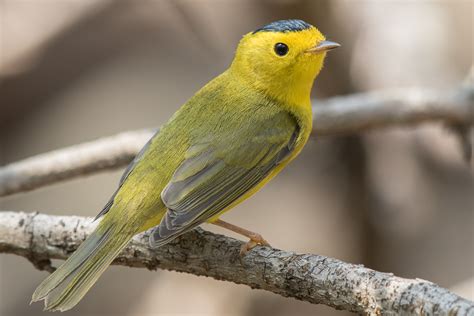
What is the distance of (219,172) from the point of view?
12.4 feet

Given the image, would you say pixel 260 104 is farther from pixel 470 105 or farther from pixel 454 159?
pixel 454 159

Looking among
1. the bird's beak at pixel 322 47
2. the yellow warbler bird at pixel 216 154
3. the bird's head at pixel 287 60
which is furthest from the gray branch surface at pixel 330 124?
the bird's beak at pixel 322 47

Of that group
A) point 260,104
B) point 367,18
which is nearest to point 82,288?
point 260,104

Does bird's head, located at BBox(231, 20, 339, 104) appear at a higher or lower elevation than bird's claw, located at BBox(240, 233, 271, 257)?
higher

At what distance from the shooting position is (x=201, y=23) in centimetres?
739

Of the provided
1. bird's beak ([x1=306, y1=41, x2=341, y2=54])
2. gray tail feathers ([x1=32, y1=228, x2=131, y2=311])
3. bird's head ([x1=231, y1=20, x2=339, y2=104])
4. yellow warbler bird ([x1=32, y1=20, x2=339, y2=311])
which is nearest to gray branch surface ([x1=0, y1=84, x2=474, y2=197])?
yellow warbler bird ([x1=32, y1=20, x2=339, y2=311])

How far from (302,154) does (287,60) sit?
325cm

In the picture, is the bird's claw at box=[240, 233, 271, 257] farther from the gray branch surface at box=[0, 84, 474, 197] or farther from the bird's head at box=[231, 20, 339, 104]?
the gray branch surface at box=[0, 84, 474, 197]

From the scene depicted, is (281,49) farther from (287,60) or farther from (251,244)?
(251,244)

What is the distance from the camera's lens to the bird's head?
414 cm

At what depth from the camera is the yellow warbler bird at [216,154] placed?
11.4 feet

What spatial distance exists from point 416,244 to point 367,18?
215 cm

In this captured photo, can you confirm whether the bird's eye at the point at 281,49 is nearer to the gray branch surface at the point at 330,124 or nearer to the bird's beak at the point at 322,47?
the bird's beak at the point at 322,47

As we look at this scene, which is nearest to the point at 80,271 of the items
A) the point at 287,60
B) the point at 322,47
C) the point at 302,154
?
the point at 287,60
